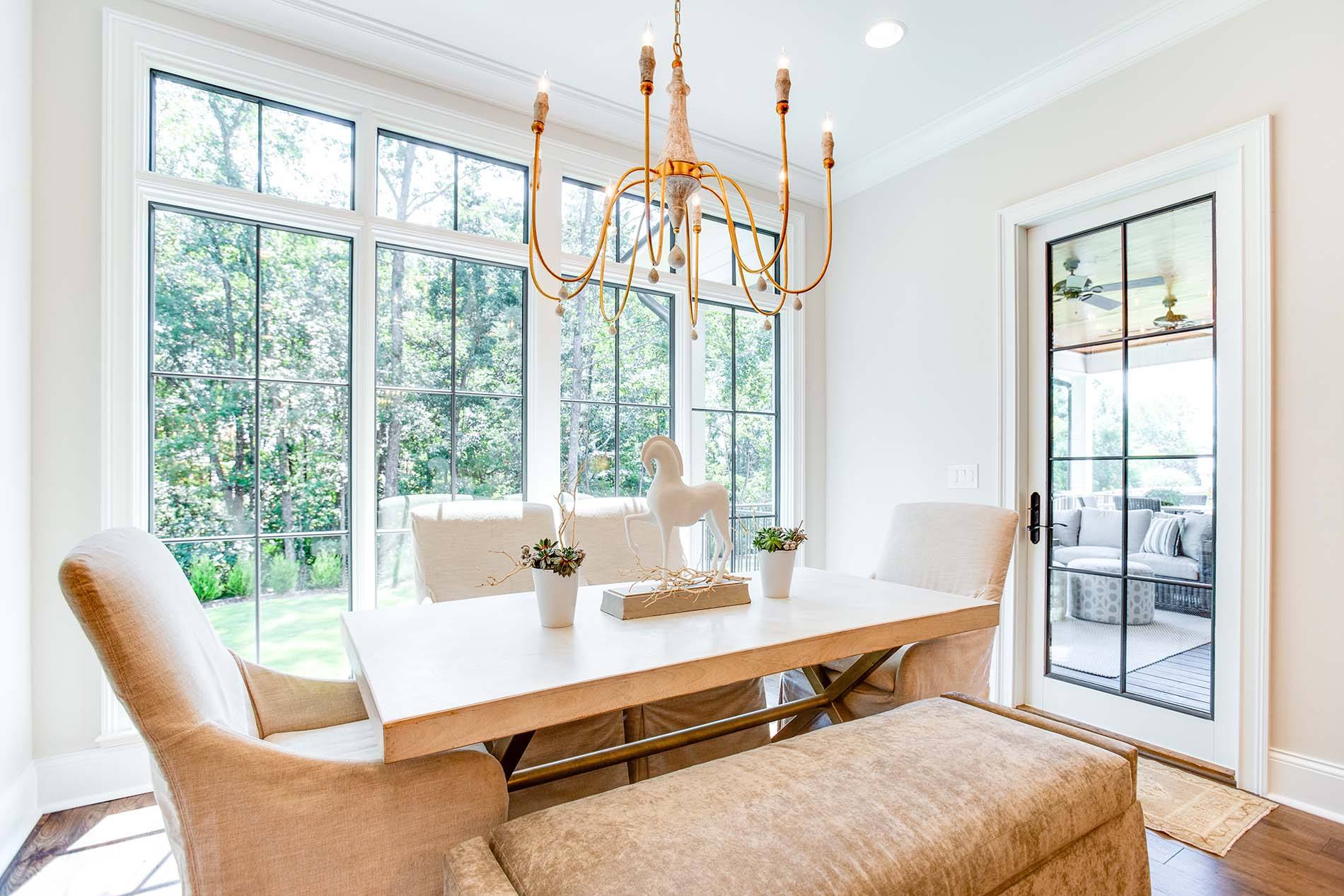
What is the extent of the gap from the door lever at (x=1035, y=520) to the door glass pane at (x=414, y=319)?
8.75 ft

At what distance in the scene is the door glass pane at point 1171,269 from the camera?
252 cm

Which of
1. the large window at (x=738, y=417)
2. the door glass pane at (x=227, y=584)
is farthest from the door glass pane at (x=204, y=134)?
the large window at (x=738, y=417)

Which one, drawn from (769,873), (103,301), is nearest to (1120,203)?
(769,873)

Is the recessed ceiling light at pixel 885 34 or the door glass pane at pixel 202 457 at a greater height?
the recessed ceiling light at pixel 885 34

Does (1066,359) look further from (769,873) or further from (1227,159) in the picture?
(769,873)

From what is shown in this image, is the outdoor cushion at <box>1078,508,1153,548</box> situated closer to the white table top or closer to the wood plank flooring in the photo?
the wood plank flooring

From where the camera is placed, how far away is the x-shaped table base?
4.84 ft

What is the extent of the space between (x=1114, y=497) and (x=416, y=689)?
2784 millimetres

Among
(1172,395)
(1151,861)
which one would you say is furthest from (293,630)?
(1172,395)

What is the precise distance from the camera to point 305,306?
2.68 meters

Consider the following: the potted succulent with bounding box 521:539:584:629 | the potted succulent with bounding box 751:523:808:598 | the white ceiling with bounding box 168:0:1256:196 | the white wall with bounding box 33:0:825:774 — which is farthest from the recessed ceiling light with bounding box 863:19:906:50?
the white wall with bounding box 33:0:825:774

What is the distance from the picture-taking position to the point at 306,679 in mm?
1611

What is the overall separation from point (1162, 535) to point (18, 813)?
3.97m

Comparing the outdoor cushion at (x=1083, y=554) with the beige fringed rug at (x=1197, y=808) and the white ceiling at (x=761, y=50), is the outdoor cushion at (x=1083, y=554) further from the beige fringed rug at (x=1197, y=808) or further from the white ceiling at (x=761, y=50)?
the white ceiling at (x=761, y=50)
